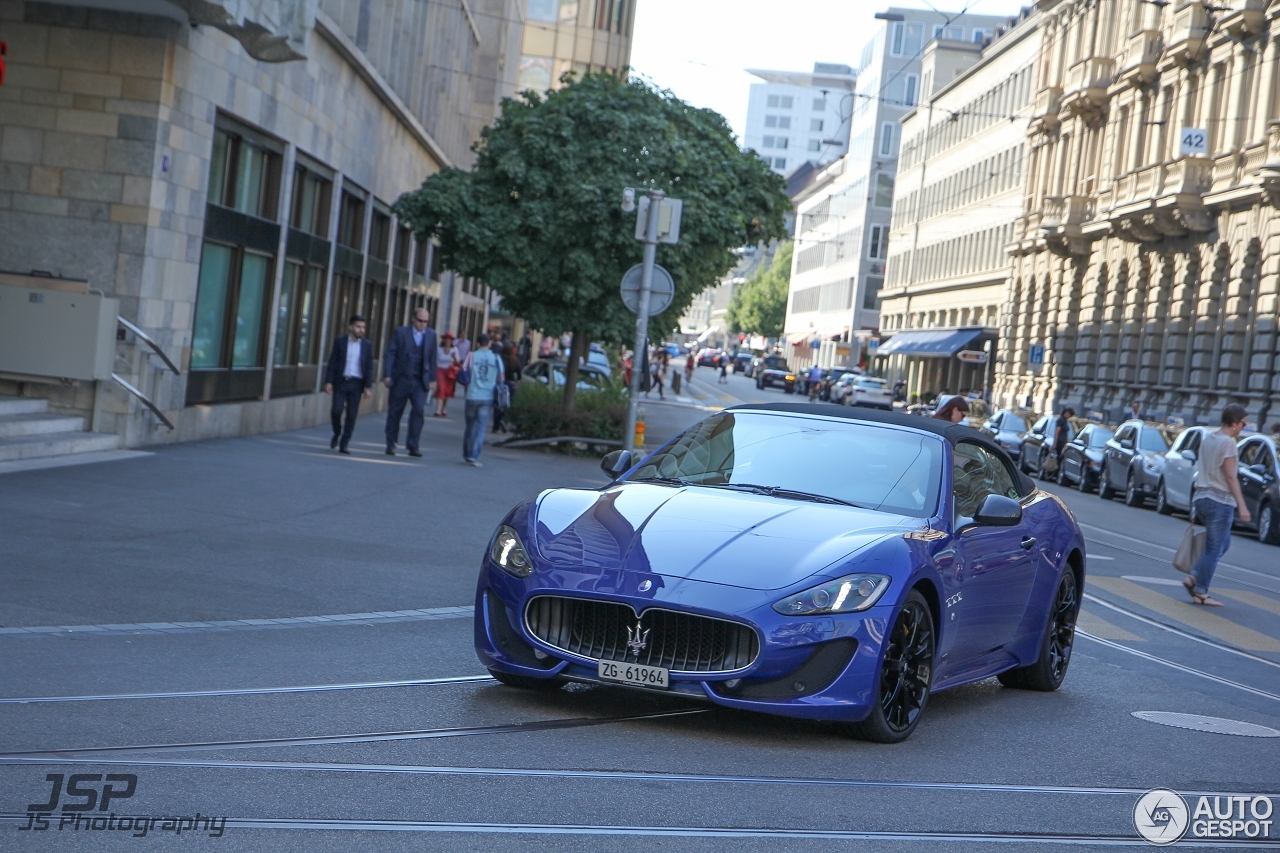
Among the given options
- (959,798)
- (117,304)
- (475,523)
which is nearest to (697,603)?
(959,798)

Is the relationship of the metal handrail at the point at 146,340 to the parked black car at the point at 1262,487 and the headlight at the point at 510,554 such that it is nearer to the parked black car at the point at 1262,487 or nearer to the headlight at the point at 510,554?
the headlight at the point at 510,554

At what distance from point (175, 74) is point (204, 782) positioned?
1391 centimetres

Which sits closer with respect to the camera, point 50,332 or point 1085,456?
point 50,332

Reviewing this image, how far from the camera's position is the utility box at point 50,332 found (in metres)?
16.8

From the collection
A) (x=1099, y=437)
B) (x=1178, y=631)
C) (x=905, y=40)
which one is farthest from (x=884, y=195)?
(x=1178, y=631)

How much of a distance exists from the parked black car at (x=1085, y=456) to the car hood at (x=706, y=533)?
90.4ft

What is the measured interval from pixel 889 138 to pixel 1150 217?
67595 millimetres

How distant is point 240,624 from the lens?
8727 mm

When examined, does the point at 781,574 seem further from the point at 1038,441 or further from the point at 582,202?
the point at 1038,441

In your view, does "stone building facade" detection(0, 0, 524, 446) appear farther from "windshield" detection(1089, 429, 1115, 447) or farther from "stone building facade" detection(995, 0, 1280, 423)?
"stone building facade" detection(995, 0, 1280, 423)

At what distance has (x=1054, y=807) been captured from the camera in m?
5.91

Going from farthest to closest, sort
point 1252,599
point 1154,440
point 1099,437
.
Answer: point 1099,437, point 1154,440, point 1252,599

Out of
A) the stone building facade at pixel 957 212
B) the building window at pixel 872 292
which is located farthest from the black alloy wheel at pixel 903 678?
the building window at pixel 872 292

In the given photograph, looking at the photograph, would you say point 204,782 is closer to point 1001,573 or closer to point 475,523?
point 1001,573
